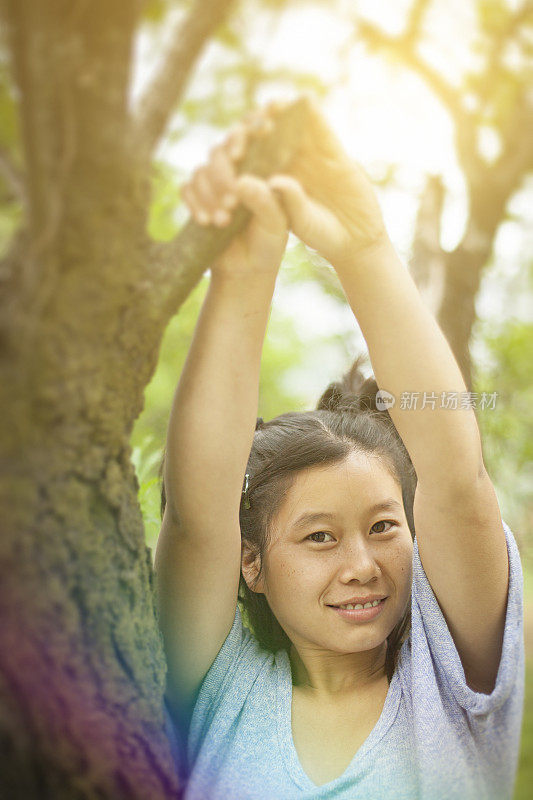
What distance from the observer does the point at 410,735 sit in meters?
1.09

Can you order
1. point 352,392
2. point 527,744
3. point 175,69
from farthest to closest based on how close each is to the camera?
1. point 527,744
2. point 352,392
3. point 175,69

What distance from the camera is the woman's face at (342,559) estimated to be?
3.69 feet

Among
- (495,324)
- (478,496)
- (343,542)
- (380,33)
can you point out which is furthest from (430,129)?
(495,324)

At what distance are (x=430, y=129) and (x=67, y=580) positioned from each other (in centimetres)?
89

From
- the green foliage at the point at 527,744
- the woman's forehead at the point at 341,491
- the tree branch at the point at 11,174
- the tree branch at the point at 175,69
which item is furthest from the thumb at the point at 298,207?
the green foliage at the point at 527,744

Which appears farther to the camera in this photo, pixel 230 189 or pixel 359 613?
pixel 359 613

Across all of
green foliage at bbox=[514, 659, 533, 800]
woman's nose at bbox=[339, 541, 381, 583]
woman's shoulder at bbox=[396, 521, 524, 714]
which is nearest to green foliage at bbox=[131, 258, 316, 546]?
woman's nose at bbox=[339, 541, 381, 583]

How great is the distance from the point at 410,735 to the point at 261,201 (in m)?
0.89

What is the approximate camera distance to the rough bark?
56 cm

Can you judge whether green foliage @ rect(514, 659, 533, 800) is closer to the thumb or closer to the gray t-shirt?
the gray t-shirt

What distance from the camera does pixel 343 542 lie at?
1138 millimetres

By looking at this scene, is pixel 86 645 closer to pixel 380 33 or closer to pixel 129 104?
pixel 129 104

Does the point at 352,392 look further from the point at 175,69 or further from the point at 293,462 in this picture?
the point at 175,69

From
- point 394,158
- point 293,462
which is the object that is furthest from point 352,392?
point 394,158
